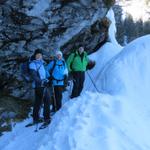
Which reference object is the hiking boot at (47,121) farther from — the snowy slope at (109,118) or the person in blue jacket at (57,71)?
the person in blue jacket at (57,71)

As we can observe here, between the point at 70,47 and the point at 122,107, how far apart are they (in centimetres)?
801

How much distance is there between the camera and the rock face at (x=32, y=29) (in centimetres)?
1623

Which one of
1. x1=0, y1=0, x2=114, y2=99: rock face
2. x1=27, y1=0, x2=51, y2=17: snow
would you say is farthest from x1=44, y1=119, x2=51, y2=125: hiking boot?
x1=27, y1=0, x2=51, y2=17: snow

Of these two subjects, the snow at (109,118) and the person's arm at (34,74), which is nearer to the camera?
the snow at (109,118)

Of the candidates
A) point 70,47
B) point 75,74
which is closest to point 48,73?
point 75,74

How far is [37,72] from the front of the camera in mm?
12125

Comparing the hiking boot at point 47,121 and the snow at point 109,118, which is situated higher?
the snow at point 109,118

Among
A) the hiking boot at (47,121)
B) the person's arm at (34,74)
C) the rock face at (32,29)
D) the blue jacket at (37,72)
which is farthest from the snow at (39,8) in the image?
the hiking boot at (47,121)

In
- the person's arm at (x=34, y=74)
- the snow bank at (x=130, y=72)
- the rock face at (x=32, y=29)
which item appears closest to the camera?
the snow bank at (x=130, y=72)

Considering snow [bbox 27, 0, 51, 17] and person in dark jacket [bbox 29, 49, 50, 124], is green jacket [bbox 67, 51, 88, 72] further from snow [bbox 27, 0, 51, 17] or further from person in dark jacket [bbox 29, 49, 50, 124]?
snow [bbox 27, 0, 51, 17]

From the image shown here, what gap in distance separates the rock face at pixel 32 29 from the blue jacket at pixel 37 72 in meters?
4.53

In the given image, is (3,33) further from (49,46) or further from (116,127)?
(116,127)

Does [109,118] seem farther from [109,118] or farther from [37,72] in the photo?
[37,72]

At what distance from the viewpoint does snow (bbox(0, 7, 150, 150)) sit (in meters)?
9.15
